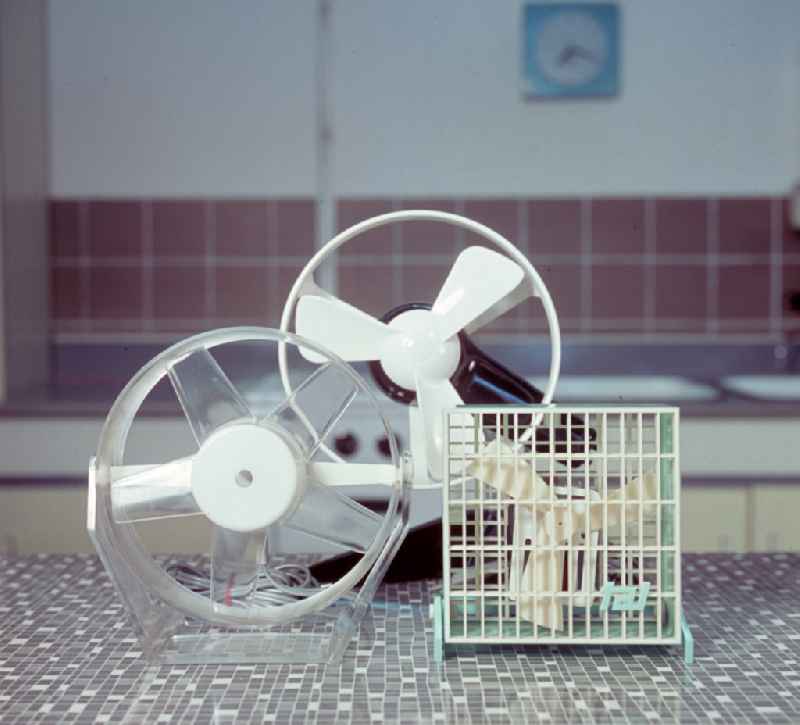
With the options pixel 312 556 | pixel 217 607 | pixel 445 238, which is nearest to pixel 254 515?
pixel 217 607

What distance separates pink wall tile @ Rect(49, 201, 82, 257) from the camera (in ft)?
11.3

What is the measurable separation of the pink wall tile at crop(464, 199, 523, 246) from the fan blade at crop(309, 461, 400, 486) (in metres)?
2.38

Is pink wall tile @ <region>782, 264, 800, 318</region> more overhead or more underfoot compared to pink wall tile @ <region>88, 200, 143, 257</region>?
more underfoot

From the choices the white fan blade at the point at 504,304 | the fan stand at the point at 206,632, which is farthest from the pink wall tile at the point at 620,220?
the fan stand at the point at 206,632

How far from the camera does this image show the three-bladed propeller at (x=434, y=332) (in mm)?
1274

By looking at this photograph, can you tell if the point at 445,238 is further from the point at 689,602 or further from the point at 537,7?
the point at 689,602

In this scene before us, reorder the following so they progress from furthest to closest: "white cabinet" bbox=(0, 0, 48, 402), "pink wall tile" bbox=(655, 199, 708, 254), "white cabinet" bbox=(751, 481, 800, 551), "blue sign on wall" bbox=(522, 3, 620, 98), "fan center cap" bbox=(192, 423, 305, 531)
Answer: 1. "pink wall tile" bbox=(655, 199, 708, 254)
2. "blue sign on wall" bbox=(522, 3, 620, 98)
3. "white cabinet" bbox=(0, 0, 48, 402)
4. "white cabinet" bbox=(751, 481, 800, 551)
5. "fan center cap" bbox=(192, 423, 305, 531)

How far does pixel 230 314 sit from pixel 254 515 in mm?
2477

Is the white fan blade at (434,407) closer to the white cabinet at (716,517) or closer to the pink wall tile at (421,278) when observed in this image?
the white cabinet at (716,517)

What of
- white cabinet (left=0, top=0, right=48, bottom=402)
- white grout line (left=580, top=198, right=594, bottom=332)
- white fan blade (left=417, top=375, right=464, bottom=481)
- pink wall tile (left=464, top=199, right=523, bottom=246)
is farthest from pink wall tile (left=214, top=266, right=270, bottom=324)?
white fan blade (left=417, top=375, right=464, bottom=481)

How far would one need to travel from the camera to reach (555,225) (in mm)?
3424

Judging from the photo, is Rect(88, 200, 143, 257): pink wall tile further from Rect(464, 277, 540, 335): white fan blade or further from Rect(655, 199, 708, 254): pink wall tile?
Rect(464, 277, 540, 335): white fan blade

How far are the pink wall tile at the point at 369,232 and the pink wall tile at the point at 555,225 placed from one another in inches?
16.2

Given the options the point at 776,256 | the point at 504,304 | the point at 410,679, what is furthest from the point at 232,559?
the point at 776,256
